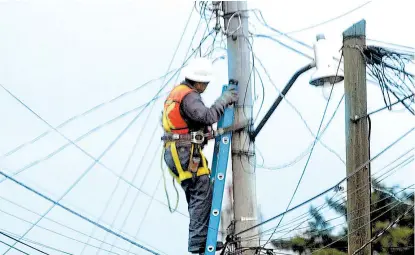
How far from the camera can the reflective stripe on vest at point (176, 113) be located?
589 cm

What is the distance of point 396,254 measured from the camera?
1619cm

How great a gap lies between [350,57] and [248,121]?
1.05 m

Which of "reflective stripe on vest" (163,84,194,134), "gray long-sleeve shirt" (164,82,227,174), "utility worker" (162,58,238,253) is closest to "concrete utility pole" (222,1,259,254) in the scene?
"utility worker" (162,58,238,253)

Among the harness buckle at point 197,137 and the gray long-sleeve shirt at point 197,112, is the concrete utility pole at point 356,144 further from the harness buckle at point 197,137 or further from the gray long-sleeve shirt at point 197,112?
the harness buckle at point 197,137

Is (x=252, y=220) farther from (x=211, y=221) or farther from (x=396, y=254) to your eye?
(x=396, y=254)

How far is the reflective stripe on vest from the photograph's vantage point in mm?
5891

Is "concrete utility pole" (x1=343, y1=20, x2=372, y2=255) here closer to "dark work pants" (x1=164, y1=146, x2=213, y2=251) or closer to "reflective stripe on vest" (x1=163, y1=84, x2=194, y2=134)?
"dark work pants" (x1=164, y1=146, x2=213, y2=251)

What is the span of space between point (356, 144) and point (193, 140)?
4.37 ft

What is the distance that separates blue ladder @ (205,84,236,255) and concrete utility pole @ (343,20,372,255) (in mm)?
998

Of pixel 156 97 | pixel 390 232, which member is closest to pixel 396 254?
pixel 390 232

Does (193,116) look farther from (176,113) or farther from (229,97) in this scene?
(229,97)

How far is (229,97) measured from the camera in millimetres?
6164

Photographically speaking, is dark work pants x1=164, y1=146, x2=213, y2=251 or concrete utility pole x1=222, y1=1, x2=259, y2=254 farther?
concrete utility pole x1=222, y1=1, x2=259, y2=254

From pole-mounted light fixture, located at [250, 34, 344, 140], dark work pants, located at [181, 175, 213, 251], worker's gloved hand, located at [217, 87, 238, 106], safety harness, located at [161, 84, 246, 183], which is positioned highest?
pole-mounted light fixture, located at [250, 34, 344, 140]
